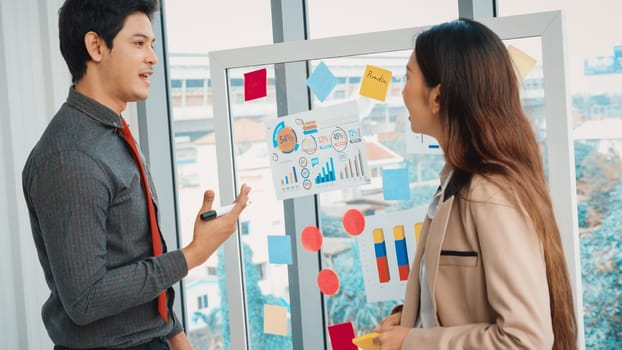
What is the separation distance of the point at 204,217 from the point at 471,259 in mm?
629

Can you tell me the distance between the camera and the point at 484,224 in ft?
3.75

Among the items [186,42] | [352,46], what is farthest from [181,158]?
[352,46]

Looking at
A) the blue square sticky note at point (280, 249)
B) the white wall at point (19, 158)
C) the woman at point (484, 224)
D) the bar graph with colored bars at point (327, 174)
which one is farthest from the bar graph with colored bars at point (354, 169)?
the white wall at point (19, 158)

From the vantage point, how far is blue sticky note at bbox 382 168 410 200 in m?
1.88

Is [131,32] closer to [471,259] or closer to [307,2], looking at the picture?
[471,259]

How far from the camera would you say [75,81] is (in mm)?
1464

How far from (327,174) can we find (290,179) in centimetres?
13

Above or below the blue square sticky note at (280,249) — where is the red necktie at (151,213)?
above

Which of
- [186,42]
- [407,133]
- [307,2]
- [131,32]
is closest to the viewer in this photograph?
[131,32]

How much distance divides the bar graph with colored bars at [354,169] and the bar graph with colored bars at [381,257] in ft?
0.60

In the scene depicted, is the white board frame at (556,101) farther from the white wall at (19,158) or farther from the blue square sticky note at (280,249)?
the white wall at (19,158)

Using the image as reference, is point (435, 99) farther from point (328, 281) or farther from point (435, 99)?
point (328, 281)

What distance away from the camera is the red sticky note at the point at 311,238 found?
203 cm

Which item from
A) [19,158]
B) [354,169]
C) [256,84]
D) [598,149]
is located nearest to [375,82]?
[354,169]
